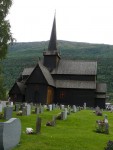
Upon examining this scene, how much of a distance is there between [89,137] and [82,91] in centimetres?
4044

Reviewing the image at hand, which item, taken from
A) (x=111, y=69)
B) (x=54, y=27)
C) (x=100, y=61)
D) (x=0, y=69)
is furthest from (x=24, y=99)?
(x=100, y=61)

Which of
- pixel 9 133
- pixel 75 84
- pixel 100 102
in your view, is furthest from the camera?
pixel 75 84

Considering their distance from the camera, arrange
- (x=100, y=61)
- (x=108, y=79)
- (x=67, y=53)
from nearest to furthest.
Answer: (x=108, y=79) → (x=100, y=61) → (x=67, y=53)

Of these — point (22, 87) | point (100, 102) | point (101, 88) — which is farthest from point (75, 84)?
point (22, 87)

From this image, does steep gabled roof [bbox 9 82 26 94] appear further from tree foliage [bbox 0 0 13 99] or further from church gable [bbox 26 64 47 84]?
tree foliage [bbox 0 0 13 99]

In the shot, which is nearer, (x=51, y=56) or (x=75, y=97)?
(x=75, y=97)

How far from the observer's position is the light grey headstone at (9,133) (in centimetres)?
953

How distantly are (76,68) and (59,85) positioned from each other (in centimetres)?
618

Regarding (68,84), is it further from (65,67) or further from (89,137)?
(89,137)

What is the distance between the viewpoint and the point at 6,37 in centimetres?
2411

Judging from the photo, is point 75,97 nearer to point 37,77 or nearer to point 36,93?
point 36,93

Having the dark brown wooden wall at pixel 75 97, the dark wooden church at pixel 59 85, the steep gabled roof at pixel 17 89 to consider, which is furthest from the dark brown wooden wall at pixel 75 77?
the steep gabled roof at pixel 17 89

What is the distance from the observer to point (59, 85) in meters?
57.5

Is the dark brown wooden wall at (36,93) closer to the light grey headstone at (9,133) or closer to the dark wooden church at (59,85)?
the dark wooden church at (59,85)
